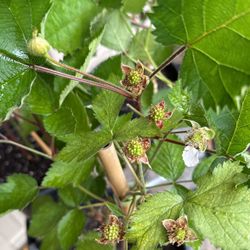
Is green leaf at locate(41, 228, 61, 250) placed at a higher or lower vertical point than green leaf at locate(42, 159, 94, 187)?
lower

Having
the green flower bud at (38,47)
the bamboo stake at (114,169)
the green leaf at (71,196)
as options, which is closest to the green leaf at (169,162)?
the bamboo stake at (114,169)

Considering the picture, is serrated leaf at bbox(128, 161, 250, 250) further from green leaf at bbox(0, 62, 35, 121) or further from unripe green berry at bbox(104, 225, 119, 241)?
green leaf at bbox(0, 62, 35, 121)

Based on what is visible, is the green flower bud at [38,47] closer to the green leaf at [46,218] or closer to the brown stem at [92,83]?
the brown stem at [92,83]

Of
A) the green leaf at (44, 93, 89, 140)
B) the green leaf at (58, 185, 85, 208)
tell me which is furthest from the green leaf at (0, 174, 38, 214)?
the green leaf at (44, 93, 89, 140)

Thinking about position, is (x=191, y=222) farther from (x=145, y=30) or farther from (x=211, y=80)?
(x=145, y=30)

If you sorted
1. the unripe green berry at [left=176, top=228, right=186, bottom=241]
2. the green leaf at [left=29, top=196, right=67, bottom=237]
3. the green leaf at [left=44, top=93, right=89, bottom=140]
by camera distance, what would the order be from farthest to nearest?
the green leaf at [left=29, top=196, right=67, bottom=237]
the green leaf at [left=44, top=93, right=89, bottom=140]
the unripe green berry at [left=176, top=228, right=186, bottom=241]

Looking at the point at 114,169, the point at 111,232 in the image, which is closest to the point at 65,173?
the point at 114,169
